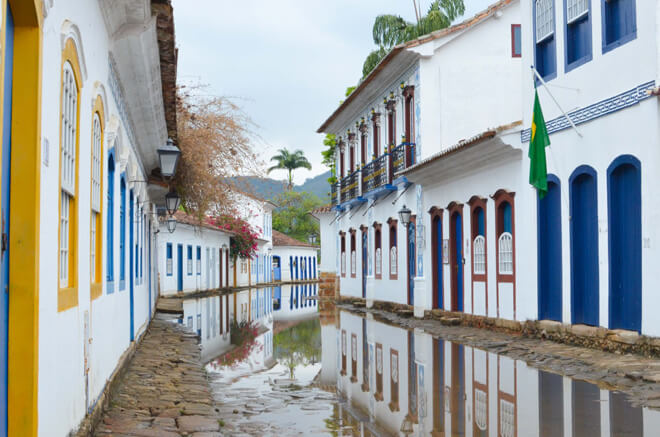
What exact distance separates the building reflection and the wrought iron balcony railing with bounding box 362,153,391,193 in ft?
37.3

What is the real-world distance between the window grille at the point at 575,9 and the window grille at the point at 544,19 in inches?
21.5

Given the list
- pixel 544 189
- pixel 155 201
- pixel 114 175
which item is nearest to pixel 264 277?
pixel 155 201

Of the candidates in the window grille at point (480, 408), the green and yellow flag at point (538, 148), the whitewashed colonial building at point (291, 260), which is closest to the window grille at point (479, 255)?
the green and yellow flag at point (538, 148)

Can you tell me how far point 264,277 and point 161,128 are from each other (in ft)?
149

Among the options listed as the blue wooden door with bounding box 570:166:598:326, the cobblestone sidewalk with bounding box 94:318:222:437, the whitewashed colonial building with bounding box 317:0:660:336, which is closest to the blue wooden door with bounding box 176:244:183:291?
the whitewashed colonial building with bounding box 317:0:660:336

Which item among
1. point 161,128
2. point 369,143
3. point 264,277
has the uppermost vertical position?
point 369,143

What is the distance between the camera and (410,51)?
20.5 m

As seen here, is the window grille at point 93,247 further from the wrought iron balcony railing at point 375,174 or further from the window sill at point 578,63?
the wrought iron balcony railing at point 375,174

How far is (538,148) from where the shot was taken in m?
13.2

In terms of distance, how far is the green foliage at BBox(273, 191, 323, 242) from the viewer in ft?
268

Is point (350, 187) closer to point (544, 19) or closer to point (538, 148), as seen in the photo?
point (544, 19)

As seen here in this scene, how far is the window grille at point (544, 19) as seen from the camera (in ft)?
44.0

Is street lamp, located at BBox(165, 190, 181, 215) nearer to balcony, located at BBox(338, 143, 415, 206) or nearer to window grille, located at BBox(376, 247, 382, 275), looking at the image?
balcony, located at BBox(338, 143, 415, 206)

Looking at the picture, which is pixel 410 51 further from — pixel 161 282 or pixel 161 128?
pixel 161 282
